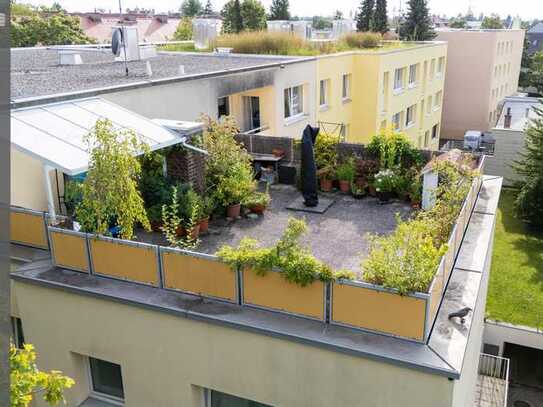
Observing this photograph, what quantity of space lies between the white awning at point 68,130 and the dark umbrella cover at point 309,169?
2914 millimetres

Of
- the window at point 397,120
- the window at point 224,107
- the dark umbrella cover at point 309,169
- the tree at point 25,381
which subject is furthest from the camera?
the window at point 397,120

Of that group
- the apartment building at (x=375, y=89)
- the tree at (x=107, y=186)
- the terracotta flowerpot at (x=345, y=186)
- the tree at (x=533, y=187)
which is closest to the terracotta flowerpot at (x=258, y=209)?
the terracotta flowerpot at (x=345, y=186)

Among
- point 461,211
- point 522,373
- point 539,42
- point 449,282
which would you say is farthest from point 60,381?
point 539,42

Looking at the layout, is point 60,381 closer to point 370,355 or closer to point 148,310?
point 148,310

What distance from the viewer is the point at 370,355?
6859mm

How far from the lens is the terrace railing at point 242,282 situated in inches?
280

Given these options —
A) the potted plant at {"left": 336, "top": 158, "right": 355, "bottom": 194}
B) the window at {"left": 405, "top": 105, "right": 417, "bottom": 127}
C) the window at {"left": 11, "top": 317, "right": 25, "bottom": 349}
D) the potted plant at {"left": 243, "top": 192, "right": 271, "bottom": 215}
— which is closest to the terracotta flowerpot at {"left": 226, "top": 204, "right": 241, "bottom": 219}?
the potted plant at {"left": 243, "top": 192, "right": 271, "bottom": 215}

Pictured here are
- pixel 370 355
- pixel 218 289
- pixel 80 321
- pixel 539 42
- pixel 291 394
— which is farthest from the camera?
pixel 539 42

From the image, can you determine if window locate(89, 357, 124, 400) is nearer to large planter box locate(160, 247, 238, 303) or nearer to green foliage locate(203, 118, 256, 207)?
large planter box locate(160, 247, 238, 303)

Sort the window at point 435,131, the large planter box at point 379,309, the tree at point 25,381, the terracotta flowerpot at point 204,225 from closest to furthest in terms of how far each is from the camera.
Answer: the tree at point 25,381 → the large planter box at point 379,309 → the terracotta flowerpot at point 204,225 → the window at point 435,131

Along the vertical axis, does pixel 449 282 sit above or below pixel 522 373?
above

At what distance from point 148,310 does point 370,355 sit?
3448 mm

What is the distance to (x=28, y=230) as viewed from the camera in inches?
393

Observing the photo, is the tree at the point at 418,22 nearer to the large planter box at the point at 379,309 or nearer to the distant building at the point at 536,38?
the large planter box at the point at 379,309
